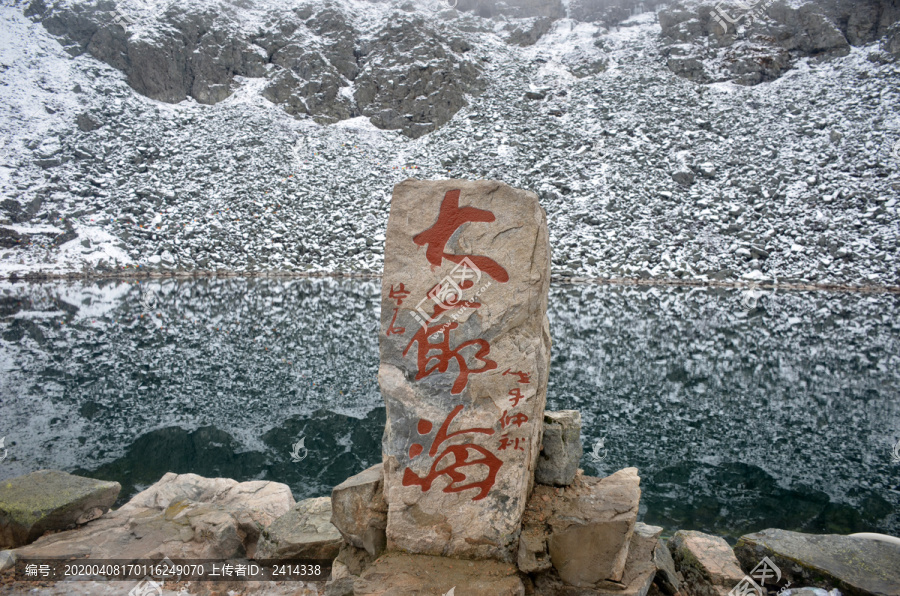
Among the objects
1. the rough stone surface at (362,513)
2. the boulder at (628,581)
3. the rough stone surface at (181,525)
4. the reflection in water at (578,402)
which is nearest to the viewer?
the boulder at (628,581)

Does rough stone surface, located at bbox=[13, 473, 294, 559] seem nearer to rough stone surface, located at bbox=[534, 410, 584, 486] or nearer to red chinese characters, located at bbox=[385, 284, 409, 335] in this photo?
red chinese characters, located at bbox=[385, 284, 409, 335]

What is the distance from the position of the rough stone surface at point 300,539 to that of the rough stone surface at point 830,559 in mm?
2927

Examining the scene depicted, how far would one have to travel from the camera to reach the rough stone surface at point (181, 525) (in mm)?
3688

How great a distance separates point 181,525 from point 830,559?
15.2 ft

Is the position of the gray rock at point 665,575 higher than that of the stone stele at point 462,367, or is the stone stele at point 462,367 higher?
the stone stele at point 462,367

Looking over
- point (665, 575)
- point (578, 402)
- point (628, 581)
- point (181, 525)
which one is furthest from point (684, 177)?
point (181, 525)

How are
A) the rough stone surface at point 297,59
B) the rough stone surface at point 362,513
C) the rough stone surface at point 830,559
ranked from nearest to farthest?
the rough stone surface at point 830,559
the rough stone surface at point 362,513
the rough stone surface at point 297,59

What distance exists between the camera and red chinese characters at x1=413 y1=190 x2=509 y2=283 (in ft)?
10.4

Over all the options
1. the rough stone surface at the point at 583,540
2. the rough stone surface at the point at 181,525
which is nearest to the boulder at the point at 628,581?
the rough stone surface at the point at 583,540

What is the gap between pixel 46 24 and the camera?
3731cm

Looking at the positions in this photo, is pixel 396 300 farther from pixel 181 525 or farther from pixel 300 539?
pixel 181 525

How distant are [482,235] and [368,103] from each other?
4043 cm

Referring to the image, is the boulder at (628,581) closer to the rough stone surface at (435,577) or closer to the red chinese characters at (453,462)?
the rough stone surface at (435,577)

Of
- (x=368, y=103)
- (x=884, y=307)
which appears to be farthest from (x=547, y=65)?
(x=884, y=307)
